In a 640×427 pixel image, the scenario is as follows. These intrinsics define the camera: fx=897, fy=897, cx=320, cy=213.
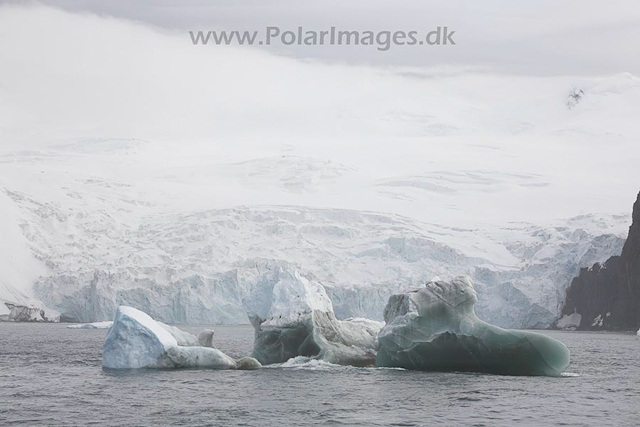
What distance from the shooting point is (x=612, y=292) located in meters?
115

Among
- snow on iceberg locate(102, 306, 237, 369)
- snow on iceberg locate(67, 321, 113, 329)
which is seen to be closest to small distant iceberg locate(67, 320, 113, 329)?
snow on iceberg locate(67, 321, 113, 329)

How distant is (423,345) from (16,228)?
325ft

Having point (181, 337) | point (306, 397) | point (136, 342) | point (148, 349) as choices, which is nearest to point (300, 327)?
point (181, 337)

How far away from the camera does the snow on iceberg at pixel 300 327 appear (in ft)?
150

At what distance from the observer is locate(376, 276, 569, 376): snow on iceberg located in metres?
40.4

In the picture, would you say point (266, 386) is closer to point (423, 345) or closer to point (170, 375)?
point (170, 375)

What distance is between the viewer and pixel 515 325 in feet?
354

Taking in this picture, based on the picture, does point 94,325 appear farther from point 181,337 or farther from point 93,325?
point 181,337

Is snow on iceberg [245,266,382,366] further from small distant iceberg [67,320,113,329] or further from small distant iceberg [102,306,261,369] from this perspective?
small distant iceberg [67,320,113,329]

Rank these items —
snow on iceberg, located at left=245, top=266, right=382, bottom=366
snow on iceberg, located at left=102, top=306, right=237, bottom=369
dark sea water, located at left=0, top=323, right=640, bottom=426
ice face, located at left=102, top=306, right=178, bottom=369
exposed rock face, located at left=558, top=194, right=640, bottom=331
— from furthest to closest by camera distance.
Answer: exposed rock face, located at left=558, top=194, right=640, bottom=331 → snow on iceberg, located at left=245, top=266, right=382, bottom=366 → snow on iceberg, located at left=102, top=306, right=237, bottom=369 → ice face, located at left=102, top=306, right=178, bottom=369 → dark sea water, located at left=0, top=323, right=640, bottom=426

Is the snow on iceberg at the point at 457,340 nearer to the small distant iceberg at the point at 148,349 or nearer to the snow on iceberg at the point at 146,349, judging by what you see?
the small distant iceberg at the point at 148,349

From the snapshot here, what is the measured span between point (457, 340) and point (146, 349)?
14.9 meters

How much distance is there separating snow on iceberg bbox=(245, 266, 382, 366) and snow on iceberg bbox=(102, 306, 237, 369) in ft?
9.61

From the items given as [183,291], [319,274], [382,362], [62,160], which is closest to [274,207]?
[319,274]
